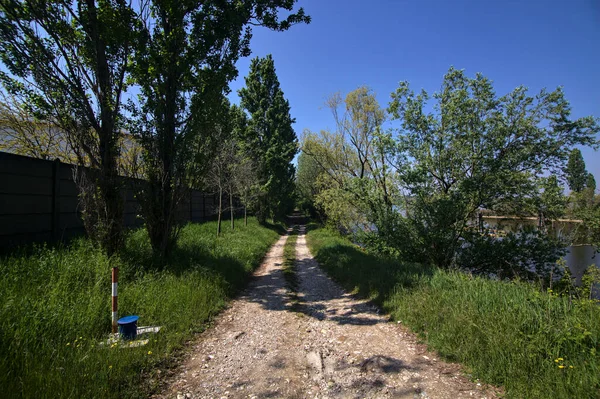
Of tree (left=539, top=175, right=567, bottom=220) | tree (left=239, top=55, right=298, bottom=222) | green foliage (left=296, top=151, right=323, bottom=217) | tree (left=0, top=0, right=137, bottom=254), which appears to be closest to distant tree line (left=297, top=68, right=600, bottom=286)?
tree (left=539, top=175, right=567, bottom=220)

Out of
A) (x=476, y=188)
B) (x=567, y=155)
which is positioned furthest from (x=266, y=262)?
(x=567, y=155)

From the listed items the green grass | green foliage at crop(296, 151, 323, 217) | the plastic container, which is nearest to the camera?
the green grass

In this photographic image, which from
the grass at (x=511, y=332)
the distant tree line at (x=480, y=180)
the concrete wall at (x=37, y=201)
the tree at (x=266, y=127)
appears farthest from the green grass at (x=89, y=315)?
the tree at (x=266, y=127)

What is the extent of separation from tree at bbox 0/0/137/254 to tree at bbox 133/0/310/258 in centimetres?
70

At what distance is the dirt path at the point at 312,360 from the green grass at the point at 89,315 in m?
0.45

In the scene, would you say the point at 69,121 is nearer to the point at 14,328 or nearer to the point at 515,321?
the point at 14,328

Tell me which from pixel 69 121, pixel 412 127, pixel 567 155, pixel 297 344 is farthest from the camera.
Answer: pixel 412 127

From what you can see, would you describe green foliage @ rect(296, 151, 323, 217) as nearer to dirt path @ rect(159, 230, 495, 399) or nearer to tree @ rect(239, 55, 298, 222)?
tree @ rect(239, 55, 298, 222)

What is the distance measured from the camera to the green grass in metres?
2.77

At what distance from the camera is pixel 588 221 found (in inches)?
353

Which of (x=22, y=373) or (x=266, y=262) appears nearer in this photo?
(x=22, y=373)

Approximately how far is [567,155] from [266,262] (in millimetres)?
11686

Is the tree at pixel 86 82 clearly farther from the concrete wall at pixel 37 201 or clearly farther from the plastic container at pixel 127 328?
the plastic container at pixel 127 328

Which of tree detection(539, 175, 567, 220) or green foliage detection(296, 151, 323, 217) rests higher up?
green foliage detection(296, 151, 323, 217)
